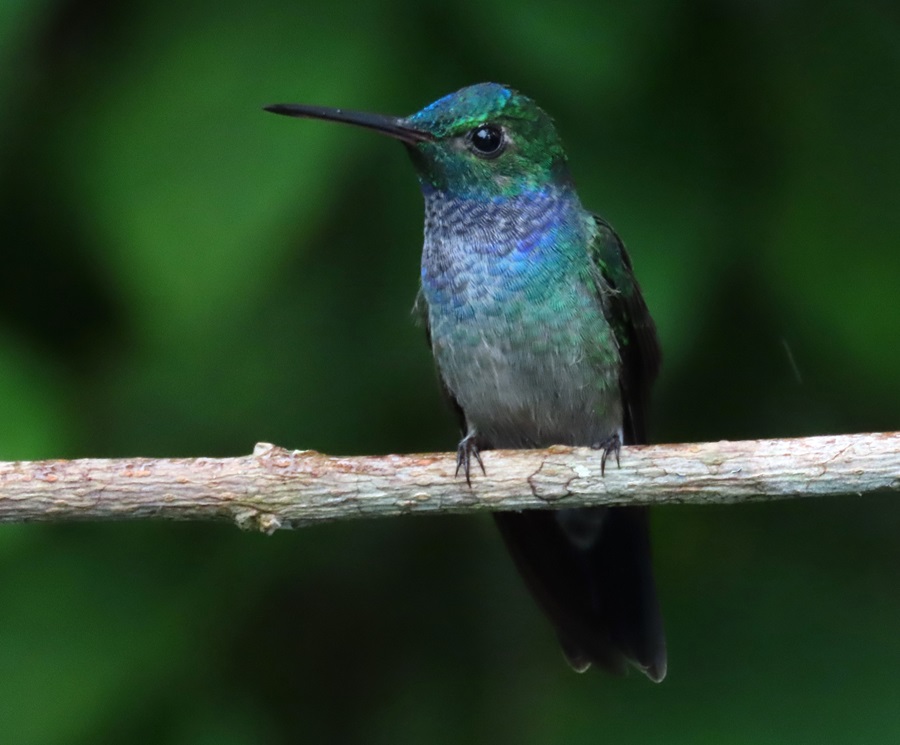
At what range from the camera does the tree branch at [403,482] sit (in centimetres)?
279

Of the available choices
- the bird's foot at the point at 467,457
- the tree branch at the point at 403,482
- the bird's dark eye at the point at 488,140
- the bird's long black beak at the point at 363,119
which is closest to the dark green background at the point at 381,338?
the bird's long black beak at the point at 363,119

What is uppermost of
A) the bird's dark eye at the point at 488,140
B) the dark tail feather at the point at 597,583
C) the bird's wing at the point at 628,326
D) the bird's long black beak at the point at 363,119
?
the bird's long black beak at the point at 363,119

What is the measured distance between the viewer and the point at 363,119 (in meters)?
3.34

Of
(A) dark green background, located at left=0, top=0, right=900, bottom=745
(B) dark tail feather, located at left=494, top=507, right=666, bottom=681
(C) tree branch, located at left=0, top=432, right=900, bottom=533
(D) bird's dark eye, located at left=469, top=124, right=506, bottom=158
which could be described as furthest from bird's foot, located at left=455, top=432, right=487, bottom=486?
(D) bird's dark eye, located at left=469, top=124, right=506, bottom=158

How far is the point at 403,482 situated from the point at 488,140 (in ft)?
4.65

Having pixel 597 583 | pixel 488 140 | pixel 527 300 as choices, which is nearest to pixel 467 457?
pixel 527 300

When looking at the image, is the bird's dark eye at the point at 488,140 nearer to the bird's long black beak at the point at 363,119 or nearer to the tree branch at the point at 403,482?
the bird's long black beak at the point at 363,119

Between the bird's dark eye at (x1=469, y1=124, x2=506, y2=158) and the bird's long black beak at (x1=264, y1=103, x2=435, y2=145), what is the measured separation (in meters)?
0.19

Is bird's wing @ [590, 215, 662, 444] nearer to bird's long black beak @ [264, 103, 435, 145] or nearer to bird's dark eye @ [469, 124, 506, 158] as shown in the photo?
bird's dark eye @ [469, 124, 506, 158]

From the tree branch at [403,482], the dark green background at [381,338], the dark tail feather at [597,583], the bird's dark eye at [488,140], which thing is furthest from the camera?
the dark tail feather at [597,583]

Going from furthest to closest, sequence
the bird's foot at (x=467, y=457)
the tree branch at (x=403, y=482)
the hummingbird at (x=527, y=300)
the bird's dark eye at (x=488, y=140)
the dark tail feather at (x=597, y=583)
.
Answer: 1. the dark tail feather at (x=597, y=583)
2. the bird's dark eye at (x=488, y=140)
3. the hummingbird at (x=527, y=300)
4. the bird's foot at (x=467, y=457)
5. the tree branch at (x=403, y=482)

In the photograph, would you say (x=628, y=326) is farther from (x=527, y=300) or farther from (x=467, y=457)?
(x=467, y=457)

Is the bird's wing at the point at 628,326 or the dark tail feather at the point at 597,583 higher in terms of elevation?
the bird's wing at the point at 628,326

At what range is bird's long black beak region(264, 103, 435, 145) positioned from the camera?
123 inches
